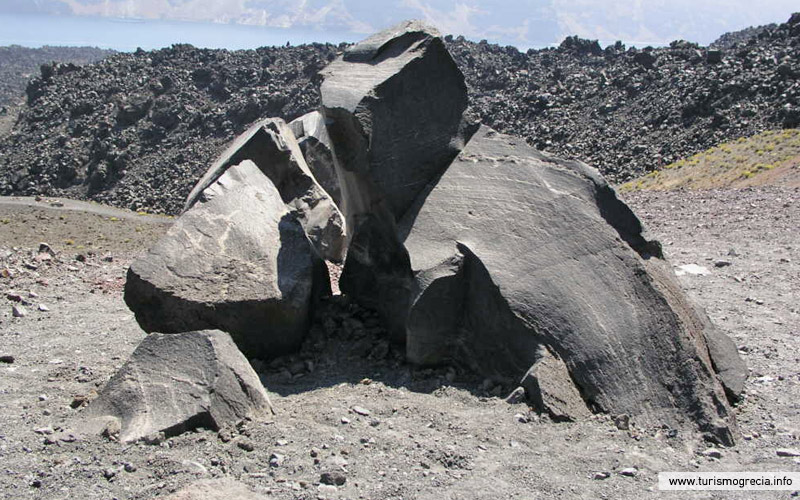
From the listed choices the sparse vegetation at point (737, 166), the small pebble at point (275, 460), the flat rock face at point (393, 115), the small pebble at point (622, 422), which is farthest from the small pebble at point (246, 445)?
the sparse vegetation at point (737, 166)

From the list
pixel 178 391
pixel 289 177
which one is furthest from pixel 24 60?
pixel 178 391

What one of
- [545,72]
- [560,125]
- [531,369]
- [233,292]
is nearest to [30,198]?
[560,125]

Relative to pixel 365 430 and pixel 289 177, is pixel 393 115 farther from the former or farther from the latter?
pixel 289 177

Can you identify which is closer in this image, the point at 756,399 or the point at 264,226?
the point at 756,399

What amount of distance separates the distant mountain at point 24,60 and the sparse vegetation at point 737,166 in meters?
39.3

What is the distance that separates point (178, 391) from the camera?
5258 millimetres

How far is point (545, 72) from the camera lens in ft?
99.0

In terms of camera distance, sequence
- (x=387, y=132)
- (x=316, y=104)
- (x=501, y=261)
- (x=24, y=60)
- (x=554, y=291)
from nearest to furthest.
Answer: (x=554, y=291), (x=501, y=261), (x=387, y=132), (x=316, y=104), (x=24, y=60)

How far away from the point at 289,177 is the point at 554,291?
4765 millimetres

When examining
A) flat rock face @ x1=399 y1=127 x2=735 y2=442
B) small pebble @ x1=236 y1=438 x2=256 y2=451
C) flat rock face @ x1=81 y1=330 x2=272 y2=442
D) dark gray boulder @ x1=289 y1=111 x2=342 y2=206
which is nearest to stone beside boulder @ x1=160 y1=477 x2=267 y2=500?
small pebble @ x1=236 y1=438 x2=256 y2=451

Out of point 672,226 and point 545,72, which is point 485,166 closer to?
point 672,226

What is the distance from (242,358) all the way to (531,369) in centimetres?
204

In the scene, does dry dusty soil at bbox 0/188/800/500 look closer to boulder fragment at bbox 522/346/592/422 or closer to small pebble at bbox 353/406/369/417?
small pebble at bbox 353/406/369/417

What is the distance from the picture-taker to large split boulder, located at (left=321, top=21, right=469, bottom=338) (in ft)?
21.7
